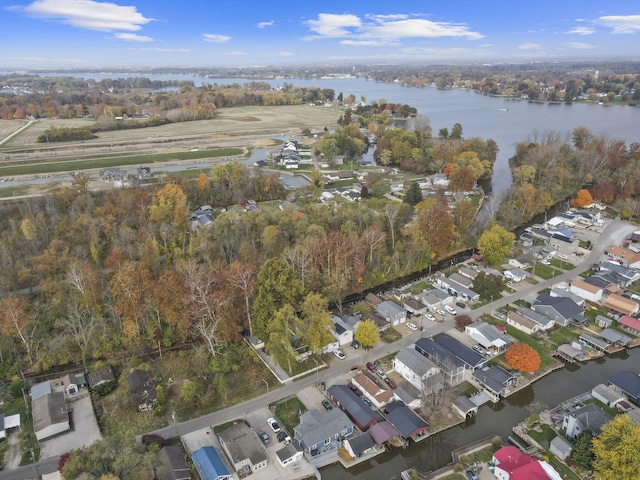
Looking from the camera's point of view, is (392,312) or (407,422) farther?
(392,312)

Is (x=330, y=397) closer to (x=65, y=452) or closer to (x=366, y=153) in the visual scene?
(x=65, y=452)

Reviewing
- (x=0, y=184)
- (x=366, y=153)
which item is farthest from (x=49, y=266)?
(x=366, y=153)

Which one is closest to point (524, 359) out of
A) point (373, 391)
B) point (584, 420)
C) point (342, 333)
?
point (584, 420)

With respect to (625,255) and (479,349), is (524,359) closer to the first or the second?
(479,349)

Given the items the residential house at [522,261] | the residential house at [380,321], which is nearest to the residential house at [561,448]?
the residential house at [380,321]

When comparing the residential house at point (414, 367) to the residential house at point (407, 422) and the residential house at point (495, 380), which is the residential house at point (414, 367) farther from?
the residential house at point (495, 380)

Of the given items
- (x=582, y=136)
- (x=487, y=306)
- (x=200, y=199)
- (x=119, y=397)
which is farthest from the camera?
(x=582, y=136)

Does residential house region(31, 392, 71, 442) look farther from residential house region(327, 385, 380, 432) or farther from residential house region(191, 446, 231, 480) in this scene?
residential house region(327, 385, 380, 432)
